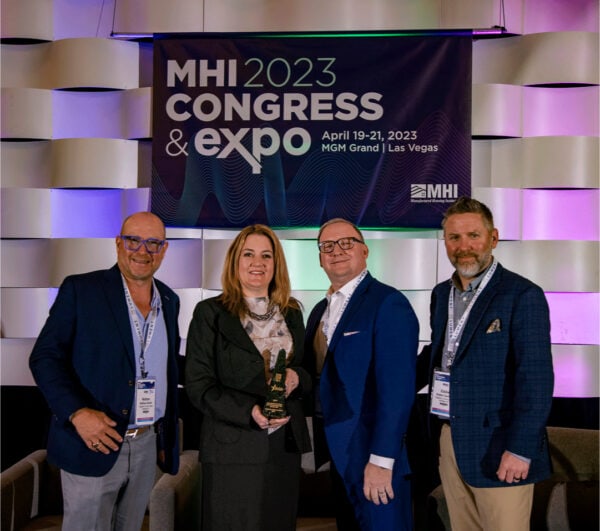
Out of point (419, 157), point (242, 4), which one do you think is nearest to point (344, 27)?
point (242, 4)

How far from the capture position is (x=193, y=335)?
8.81ft

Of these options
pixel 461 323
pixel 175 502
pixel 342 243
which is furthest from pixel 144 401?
pixel 461 323

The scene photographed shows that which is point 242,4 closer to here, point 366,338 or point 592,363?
point 366,338

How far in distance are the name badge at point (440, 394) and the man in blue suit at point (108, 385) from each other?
1119mm

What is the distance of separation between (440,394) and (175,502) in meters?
1.35

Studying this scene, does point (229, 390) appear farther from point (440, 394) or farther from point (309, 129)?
point (309, 129)

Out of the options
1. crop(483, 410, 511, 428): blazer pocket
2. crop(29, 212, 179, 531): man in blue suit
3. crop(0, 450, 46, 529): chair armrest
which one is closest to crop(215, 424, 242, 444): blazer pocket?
crop(29, 212, 179, 531): man in blue suit

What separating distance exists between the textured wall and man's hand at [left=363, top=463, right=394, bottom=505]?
5.82 feet

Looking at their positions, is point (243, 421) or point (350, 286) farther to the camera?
point (350, 286)

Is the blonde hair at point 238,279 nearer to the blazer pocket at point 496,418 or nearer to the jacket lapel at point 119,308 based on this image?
the jacket lapel at point 119,308

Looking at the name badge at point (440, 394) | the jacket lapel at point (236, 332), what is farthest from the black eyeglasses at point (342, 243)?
the name badge at point (440, 394)

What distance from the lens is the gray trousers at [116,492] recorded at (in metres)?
2.70

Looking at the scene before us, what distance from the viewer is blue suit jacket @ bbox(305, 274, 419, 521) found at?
A: 266 cm

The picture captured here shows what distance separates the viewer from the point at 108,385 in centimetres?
270
